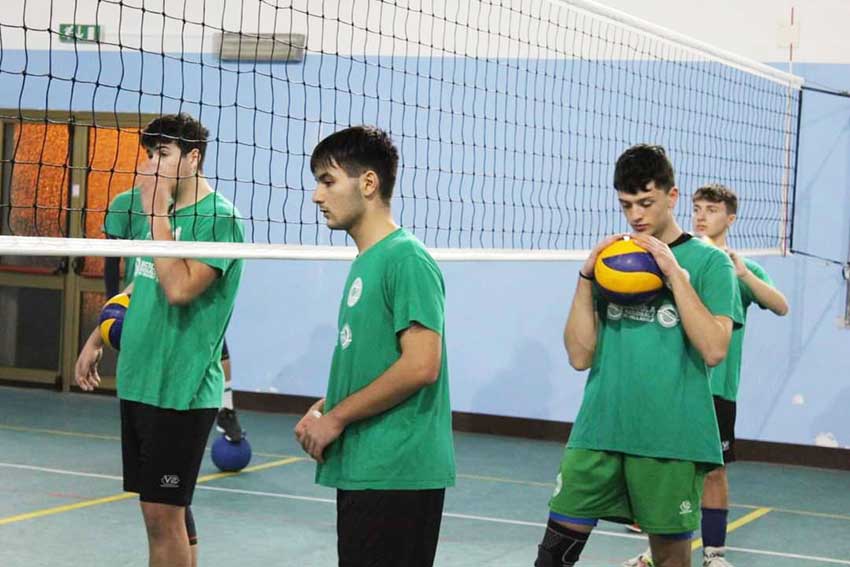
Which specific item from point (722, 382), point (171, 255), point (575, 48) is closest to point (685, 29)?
point (575, 48)

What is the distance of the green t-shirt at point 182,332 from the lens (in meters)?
4.29

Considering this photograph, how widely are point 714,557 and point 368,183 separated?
3.07 m

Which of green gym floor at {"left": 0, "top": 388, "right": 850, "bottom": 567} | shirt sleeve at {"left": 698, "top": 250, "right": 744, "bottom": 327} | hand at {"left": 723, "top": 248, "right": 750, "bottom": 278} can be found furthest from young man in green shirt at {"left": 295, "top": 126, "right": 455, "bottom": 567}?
hand at {"left": 723, "top": 248, "right": 750, "bottom": 278}

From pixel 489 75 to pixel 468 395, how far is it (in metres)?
2.35

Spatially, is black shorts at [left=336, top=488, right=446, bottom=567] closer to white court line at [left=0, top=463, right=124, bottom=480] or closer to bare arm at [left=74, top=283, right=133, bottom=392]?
bare arm at [left=74, top=283, right=133, bottom=392]

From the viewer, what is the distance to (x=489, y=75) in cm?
1007

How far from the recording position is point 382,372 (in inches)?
129

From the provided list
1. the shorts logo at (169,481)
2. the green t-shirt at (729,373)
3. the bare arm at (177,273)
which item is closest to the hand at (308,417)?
the bare arm at (177,273)

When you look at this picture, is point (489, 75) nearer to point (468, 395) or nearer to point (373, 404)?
point (468, 395)

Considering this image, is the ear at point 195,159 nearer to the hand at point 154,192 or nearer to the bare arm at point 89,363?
the hand at point 154,192

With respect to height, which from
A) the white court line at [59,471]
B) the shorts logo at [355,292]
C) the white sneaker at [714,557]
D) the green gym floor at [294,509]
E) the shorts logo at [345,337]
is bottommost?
the white court line at [59,471]

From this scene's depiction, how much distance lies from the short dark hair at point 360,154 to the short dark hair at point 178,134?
1.08 metres

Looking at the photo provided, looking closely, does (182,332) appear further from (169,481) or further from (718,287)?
(718,287)

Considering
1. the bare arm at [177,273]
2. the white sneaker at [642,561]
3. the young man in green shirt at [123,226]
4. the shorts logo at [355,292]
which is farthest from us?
the white sneaker at [642,561]
